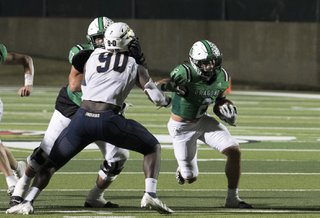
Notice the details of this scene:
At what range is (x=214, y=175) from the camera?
12930 millimetres

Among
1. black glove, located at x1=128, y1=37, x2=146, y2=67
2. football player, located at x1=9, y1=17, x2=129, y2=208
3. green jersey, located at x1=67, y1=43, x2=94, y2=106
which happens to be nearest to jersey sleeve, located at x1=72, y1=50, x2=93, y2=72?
football player, located at x1=9, y1=17, x2=129, y2=208

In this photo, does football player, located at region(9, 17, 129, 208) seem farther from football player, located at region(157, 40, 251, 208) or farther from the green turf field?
football player, located at region(157, 40, 251, 208)

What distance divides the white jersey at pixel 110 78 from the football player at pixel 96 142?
36cm

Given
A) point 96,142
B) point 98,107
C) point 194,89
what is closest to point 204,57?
point 194,89

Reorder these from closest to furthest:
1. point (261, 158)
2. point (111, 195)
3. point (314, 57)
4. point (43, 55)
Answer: point (111, 195)
point (261, 158)
point (314, 57)
point (43, 55)

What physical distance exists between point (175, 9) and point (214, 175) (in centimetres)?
1872

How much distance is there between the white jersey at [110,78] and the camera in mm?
9633

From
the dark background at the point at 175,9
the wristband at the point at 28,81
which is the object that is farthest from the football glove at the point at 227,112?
the dark background at the point at 175,9

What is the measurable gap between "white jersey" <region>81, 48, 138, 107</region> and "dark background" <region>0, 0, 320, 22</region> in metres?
21.0

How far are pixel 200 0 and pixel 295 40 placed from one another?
2.68 metres

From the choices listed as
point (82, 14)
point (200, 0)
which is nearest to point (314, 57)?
point (200, 0)

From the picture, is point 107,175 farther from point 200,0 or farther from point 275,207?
point 200,0

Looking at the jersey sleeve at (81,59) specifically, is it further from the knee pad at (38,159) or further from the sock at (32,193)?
the sock at (32,193)

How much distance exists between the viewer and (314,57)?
30.5 m
